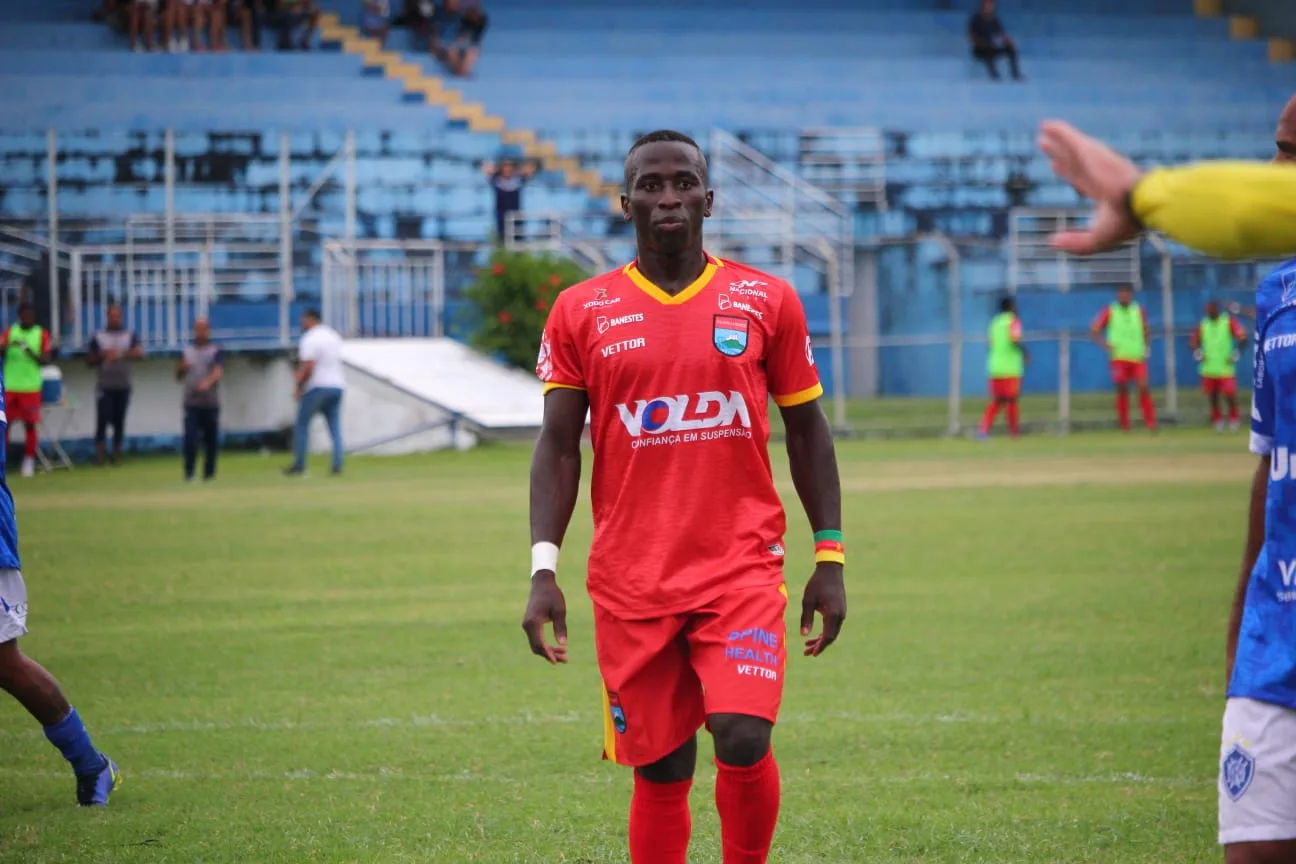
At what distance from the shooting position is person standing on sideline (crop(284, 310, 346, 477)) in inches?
894

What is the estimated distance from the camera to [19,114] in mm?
33688

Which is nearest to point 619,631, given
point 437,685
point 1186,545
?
point 437,685

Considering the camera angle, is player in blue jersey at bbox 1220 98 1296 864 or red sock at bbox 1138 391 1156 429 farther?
red sock at bbox 1138 391 1156 429

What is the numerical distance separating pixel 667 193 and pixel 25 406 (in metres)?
20.6

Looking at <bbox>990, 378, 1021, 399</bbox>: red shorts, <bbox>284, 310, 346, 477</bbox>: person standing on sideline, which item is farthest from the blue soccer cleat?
<bbox>990, 378, 1021, 399</bbox>: red shorts

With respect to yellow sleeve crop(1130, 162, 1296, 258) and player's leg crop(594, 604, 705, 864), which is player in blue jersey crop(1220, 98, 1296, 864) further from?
player's leg crop(594, 604, 705, 864)

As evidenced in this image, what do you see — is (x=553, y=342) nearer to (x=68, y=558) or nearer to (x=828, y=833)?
(x=828, y=833)

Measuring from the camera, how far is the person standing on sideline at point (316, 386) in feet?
74.5

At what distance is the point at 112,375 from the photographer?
25609 millimetres

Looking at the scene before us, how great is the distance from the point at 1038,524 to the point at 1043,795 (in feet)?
30.4

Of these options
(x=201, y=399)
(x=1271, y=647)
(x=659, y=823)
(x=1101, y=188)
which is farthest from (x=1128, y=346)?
(x=1101, y=188)

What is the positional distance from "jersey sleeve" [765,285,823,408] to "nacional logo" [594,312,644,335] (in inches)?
15.3

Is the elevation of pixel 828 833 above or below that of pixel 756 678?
below

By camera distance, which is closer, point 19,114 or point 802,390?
point 802,390
